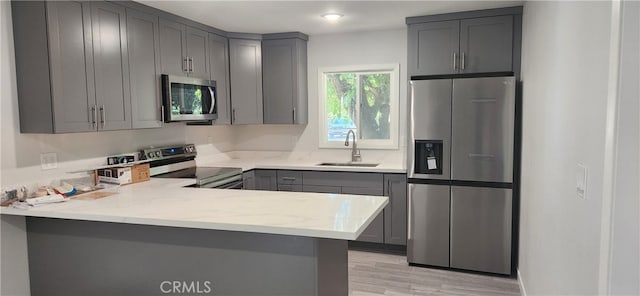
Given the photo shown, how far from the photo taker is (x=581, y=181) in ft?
5.32

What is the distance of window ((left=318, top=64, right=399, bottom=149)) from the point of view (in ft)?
14.9

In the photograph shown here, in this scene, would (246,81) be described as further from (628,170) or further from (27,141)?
(628,170)

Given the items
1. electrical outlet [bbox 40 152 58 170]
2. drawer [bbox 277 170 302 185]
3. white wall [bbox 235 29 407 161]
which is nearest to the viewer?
electrical outlet [bbox 40 152 58 170]

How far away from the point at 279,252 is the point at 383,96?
2.92 m

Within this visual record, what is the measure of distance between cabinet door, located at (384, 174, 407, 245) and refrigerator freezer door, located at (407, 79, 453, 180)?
326 millimetres

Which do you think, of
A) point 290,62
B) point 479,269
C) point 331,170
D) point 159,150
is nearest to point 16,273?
point 159,150

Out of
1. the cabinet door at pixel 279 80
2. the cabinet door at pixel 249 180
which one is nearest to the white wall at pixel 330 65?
the cabinet door at pixel 279 80

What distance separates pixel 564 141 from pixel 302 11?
239 cm

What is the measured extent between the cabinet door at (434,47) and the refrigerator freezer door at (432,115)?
311 millimetres

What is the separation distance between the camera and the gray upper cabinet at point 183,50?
3.48 metres

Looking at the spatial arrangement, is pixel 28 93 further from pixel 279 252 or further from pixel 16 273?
pixel 279 252

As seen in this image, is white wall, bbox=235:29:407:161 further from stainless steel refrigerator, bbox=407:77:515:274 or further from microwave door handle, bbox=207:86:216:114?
microwave door handle, bbox=207:86:216:114

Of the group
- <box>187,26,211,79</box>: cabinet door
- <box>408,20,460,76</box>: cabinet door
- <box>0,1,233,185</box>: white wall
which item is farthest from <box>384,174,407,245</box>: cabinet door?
<box>0,1,233,185</box>: white wall

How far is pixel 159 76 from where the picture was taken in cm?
341
